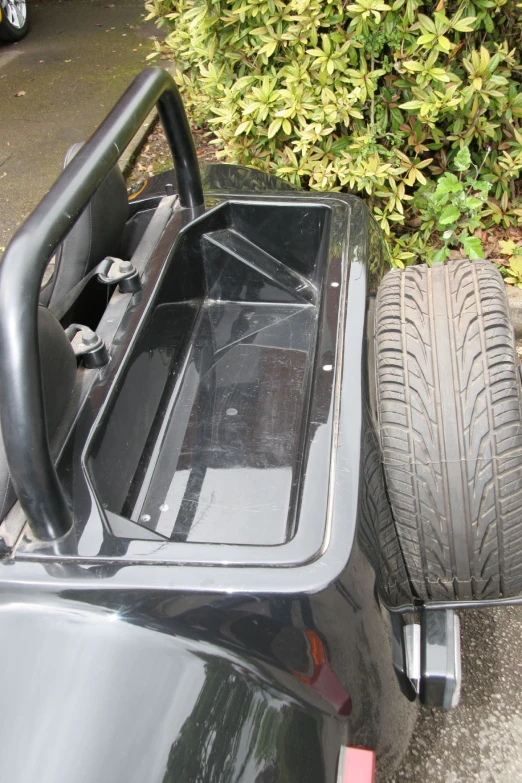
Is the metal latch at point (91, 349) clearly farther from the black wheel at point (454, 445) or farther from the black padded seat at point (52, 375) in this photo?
the black wheel at point (454, 445)

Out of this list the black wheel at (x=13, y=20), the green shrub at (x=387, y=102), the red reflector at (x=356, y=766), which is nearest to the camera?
the red reflector at (x=356, y=766)

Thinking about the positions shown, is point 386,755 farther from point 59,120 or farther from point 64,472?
point 59,120

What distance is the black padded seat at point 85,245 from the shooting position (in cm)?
170

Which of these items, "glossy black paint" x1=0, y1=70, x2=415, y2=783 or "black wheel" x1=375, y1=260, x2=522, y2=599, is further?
"black wheel" x1=375, y1=260, x2=522, y2=599

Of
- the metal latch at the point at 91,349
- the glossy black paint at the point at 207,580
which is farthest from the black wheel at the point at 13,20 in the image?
the metal latch at the point at 91,349

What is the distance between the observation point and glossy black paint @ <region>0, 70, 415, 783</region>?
0.96m

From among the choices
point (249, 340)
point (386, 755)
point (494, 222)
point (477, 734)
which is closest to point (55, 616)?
point (386, 755)

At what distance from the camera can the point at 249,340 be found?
1.97 metres

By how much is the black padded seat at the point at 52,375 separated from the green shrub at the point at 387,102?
6.73ft

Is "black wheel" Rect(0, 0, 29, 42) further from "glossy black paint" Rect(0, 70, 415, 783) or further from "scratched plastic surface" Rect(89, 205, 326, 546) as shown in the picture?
"glossy black paint" Rect(0, 70, 415, 783)

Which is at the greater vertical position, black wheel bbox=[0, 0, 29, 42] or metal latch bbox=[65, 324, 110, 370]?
metal latch bbox=[65, 324, 110, 370]

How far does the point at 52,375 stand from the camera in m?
1.23

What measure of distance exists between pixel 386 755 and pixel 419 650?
0.24 meters

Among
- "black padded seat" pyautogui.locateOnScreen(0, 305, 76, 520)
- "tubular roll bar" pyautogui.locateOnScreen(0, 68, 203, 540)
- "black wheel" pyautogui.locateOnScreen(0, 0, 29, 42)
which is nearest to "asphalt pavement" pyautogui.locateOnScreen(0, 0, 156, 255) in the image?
"black wheel" pyautogui.locateOnScreen(0, 0, 29, 42)
